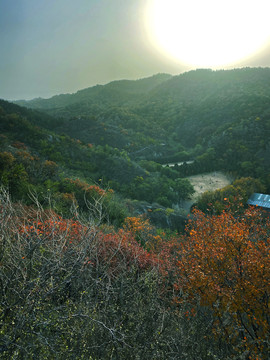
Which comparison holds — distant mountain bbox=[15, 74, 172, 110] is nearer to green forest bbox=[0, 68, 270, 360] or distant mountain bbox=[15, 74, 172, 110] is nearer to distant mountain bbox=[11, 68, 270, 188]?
distant mountain bbox=[11, 68, 270, 188]

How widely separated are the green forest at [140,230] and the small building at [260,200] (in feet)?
5.17

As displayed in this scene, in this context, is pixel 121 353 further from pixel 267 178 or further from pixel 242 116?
pixel 242 116

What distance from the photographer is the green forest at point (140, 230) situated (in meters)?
5.02

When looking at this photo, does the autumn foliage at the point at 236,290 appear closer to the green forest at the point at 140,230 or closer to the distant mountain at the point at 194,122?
the green forest at the point at 140,230

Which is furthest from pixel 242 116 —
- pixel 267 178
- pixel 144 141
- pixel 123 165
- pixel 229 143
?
pixel 123 165

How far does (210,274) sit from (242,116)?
55.5 meters

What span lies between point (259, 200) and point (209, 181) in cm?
1077

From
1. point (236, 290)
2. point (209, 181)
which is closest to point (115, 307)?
point (236, 290)

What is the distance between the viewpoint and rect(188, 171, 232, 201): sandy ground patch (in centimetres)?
3347

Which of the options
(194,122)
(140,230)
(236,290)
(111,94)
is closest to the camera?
(236,290)

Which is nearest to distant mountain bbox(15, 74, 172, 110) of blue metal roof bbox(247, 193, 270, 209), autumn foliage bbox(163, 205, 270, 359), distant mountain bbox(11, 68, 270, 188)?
distant mountain bbox(11, 68, 270, 188)

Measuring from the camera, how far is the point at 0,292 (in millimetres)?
5547

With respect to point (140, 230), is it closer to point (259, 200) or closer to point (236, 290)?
point (236, 290)

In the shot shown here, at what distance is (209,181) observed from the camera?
119 feet
